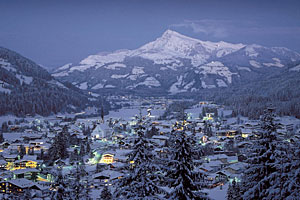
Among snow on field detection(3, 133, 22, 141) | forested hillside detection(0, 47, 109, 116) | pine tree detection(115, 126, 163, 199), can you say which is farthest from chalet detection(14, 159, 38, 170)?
forested hillside detection(0, 47, 109, 116)

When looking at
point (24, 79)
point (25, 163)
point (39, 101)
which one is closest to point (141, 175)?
point (25, 163)

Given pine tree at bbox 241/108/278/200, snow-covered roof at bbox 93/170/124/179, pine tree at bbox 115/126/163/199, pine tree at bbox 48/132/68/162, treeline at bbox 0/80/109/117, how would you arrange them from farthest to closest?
treeline at bbox 0/80/109/117, pine tree at bbox 48/132/68/162, snow-covered roof at bbox 93/170/124/179, pine tree at bbox 241/108/278/200, pine tree at bbox 115/126/163/199

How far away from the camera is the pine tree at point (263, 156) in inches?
452

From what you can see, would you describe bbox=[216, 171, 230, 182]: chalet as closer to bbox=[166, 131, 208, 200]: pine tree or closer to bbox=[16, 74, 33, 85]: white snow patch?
bbox=[166, 131, 208, 200]: pine tree

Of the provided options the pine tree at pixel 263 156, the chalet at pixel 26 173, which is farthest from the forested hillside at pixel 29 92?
the pine tree at pixel 263 156

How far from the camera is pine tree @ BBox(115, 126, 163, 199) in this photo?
34.1 feet

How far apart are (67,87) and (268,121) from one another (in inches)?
7326

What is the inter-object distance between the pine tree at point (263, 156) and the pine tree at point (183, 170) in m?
2.03

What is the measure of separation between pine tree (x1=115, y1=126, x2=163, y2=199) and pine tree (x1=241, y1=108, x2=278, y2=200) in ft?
12.1

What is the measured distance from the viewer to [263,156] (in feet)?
38.2

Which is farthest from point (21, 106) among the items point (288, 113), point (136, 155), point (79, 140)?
point (136, 155)

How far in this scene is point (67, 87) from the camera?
620 feet

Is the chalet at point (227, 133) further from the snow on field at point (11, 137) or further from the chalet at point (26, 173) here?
the snow on field at point (11, 137)

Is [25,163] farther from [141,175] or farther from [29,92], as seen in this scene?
[29,92]
